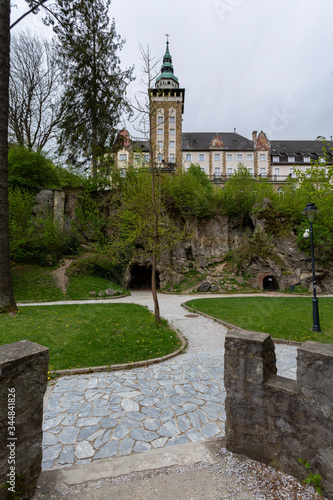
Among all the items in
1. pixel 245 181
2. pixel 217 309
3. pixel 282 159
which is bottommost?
pixel 217 309

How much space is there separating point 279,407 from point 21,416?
2792 mm

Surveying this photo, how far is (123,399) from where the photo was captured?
4.62 meters

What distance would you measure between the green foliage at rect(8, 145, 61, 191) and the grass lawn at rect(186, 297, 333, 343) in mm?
20639

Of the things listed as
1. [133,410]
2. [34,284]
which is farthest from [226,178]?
[133,410]

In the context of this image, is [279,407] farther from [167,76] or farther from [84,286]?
[167,76]

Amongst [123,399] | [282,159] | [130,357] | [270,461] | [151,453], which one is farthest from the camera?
[282,159]

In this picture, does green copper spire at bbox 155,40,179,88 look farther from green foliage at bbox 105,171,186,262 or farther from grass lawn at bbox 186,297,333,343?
grass lawn at bbox 186,297,333,343

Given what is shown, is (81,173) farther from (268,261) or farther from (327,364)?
(327,364)

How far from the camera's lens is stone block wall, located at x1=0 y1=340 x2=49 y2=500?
6.86 feet

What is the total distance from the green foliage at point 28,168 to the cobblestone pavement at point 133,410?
77.9 feet

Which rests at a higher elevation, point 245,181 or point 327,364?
point 245,181

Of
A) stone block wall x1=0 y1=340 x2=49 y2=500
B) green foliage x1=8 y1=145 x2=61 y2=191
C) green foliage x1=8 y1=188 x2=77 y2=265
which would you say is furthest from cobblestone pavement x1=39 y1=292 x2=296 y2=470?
green foliage x1=8 y1=145 x2=61 y2=191

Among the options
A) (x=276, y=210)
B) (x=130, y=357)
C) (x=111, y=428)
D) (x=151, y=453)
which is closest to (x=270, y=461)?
(x=151, y=453)

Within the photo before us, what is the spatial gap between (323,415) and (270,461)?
1.00 metres
